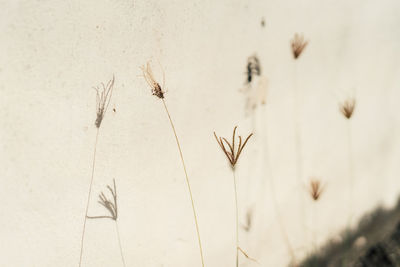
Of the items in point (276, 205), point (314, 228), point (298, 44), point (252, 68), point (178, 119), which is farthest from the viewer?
point (314, 228)

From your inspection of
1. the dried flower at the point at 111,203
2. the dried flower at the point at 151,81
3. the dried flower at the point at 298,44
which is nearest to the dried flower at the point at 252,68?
the dried flower at the point at 298,44

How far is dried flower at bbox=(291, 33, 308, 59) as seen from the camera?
1330 mm

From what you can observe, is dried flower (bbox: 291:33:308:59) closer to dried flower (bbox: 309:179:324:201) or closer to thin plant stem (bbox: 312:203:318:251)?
dried flower (bbox: 309:179:324:201)

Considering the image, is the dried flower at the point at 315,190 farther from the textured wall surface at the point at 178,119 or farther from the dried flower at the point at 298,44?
the dried flower at the point at 298,44

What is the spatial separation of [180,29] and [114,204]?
0.55m

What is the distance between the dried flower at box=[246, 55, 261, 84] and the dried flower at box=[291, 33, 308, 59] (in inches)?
6.6

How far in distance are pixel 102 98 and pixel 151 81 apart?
0.50 ft

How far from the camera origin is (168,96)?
1.05 metres

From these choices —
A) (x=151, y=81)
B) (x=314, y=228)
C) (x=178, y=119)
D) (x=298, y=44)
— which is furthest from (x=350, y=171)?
(x=151, y=81)

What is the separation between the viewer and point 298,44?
4.50ft

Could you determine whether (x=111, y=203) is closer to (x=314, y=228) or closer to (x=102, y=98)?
(x=102, y=98)

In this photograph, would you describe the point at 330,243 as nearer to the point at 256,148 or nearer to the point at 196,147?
the point at 256,148

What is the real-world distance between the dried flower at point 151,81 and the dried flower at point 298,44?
0.61m

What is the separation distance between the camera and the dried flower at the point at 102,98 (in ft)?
2.98
